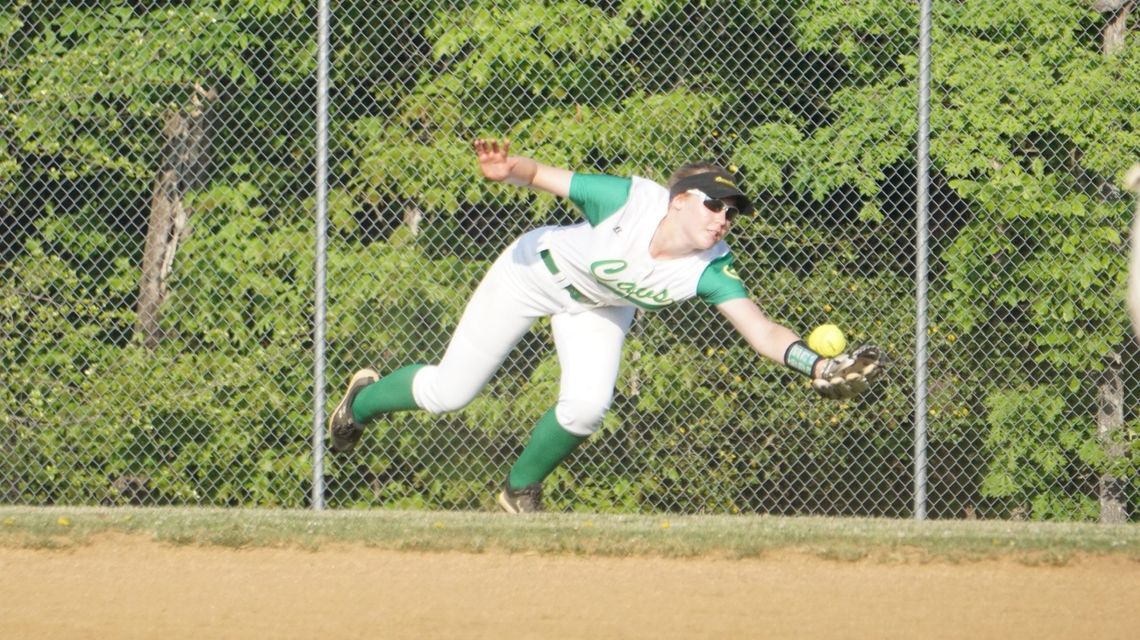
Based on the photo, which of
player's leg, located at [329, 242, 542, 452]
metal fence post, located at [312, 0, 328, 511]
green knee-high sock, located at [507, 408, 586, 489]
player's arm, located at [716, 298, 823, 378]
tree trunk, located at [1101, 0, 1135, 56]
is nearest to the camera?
player's arm, located at [716, 298, 823, 378]

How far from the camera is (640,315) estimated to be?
805 centimetres

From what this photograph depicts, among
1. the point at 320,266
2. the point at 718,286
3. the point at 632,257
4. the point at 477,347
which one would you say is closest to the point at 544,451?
the point at 477,347

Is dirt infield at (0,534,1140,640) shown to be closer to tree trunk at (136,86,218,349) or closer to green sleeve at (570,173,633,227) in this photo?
green sleeve at (570,173,633,227)

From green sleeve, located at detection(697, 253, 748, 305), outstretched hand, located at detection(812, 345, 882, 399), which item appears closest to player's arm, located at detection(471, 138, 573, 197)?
green sleeve, located at detection(697, 253, 748, 305)

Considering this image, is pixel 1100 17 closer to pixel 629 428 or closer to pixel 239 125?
pixel 629 428

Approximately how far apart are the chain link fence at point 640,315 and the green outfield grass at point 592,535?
1.37m

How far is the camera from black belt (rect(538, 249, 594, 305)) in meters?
6.05

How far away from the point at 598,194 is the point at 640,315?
226cm

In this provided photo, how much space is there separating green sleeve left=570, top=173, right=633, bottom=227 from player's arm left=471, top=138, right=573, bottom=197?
0.14 feet

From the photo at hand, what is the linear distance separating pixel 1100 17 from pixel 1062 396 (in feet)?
6.85

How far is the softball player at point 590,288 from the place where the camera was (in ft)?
18.7

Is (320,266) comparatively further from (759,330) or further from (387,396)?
(759,330)

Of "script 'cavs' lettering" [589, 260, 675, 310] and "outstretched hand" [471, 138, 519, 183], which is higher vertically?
"outstretched hand" [471, 138, 519, 183]

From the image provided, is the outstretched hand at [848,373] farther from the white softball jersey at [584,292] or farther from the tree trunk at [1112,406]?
the tree trunk at [1112,406]
